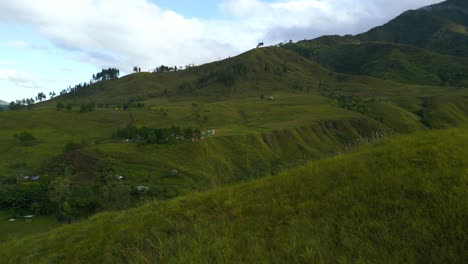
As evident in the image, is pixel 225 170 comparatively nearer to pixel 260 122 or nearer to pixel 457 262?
pixel 260 122

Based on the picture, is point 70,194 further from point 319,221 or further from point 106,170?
point 319,221

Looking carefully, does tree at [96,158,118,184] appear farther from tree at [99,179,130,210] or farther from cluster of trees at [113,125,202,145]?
cluster of trees at [113,125,202,145]

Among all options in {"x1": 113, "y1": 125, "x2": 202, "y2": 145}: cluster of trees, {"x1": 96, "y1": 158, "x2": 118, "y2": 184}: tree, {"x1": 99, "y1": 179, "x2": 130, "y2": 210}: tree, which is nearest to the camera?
{"x1": 99, "y1": 179, "x2": 130, "y2": 210}: tree

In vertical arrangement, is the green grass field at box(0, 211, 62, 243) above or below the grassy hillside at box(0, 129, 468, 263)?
below

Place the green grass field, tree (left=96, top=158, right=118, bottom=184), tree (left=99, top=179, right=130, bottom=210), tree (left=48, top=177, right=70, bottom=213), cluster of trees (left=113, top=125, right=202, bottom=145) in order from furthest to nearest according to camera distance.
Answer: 1. cluster of trees (left=113, top=125, right=202, bottom=145)
2. tree (left=96, top=158, right=118, bottom=184)
3. tree (left=48, top=177, right=70, bottom=213)
4. tree (left=99, top=179, right=130, bottom=210)
5. the green grass field

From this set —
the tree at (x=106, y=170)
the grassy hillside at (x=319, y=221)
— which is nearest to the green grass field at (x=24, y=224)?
the tree at (x=106, y=170)

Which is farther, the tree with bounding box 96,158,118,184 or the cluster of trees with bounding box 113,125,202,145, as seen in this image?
the cluster of trees with bounding box 113,125,202,145

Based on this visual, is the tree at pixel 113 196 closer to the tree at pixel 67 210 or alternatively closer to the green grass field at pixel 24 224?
the tree at pixel 67 210

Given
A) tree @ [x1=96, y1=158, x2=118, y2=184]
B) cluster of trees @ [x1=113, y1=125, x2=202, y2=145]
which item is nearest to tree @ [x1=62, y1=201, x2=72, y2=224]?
tree @ [x1=96, y1=158, x2=118, y2=184]

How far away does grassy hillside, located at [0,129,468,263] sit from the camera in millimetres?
6754

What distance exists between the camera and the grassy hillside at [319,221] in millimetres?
6754

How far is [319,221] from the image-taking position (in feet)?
26.9

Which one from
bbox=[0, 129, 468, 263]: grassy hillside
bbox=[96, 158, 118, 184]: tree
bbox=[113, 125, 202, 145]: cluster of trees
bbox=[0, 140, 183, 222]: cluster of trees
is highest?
bbox=[0, 129, 468, 263]: grassy hillside

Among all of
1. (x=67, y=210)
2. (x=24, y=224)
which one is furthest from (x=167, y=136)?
(x=24, y=224)
